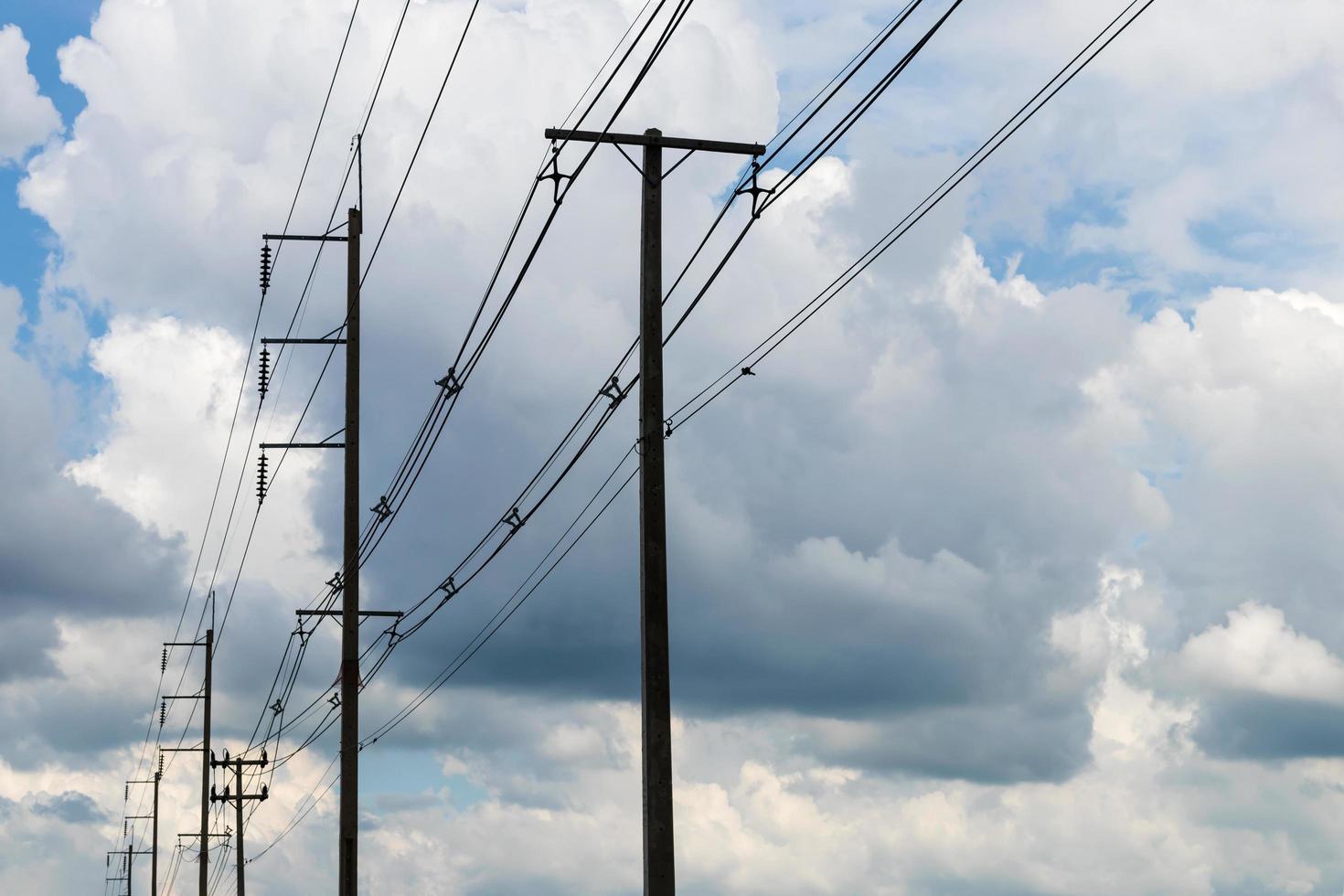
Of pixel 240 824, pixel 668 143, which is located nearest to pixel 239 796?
pixel 240 824

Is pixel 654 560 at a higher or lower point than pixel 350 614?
lower

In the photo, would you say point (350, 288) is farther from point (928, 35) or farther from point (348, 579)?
point (928, 35)

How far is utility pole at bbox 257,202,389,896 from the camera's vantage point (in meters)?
29.5

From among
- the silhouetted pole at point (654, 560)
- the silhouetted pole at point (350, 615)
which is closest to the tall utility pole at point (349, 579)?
the silhouetted pole at point (350, 615)

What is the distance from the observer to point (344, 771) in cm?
2953

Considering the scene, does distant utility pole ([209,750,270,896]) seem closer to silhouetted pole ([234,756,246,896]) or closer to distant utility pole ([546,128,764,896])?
silhouetted pole ([234,756,246,896])

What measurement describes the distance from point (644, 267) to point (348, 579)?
14.7m

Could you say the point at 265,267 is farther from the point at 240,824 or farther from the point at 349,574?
→ the point at 240,824

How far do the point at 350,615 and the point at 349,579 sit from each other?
667mm

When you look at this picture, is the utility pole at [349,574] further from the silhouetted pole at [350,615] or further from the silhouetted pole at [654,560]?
the silhouetted pole at [654,560]

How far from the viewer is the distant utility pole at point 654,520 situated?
1608cm

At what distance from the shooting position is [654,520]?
1705 centimetres

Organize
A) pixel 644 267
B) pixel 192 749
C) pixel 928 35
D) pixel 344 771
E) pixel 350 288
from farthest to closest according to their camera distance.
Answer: pixel 192 749, pixel 350 288, pixel 344 771, pixel 644 267, pixel 928 35

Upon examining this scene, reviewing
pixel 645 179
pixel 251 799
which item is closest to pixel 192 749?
pixel 251 799
